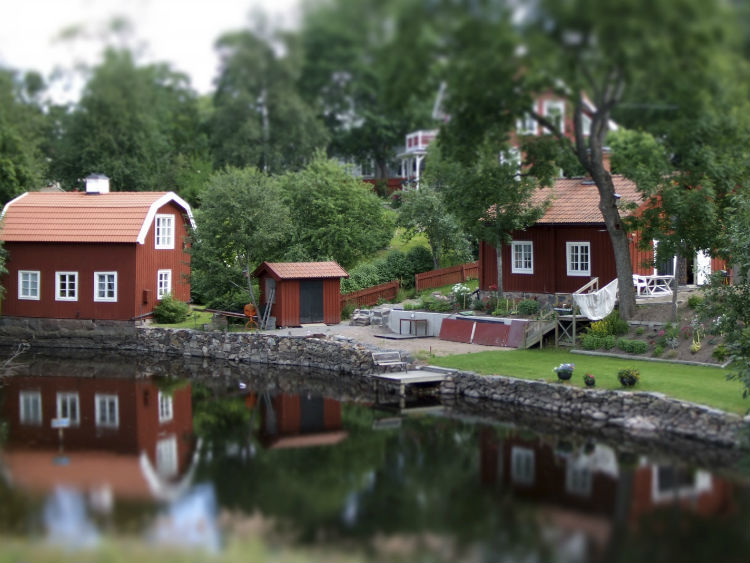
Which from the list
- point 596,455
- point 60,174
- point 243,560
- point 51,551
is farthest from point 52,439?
point 60,174

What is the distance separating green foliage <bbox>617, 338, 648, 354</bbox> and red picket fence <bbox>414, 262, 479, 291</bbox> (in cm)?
1202

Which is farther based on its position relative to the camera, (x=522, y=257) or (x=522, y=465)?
(x=522, y=257)

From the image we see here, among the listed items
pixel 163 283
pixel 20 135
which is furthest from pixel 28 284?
pixel 20 135

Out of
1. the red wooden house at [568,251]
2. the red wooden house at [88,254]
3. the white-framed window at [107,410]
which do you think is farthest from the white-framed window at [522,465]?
the red wooden house at [88,254]

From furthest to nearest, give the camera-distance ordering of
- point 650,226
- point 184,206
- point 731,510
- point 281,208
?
point 184,206
point 281,208
point 650,226
point 731,510

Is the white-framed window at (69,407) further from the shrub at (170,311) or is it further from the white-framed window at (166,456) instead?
the shrub at (170,311)

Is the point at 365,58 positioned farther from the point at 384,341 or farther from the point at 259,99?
the point at 384,341

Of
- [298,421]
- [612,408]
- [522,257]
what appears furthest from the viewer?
[522,257]

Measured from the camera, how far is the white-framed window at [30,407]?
1838 cm

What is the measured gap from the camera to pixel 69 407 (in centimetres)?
2000

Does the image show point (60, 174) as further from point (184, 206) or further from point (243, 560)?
point (243, 560)

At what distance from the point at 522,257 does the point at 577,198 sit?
2586 millimetres

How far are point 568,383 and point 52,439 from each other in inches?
429

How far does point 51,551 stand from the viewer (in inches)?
398
